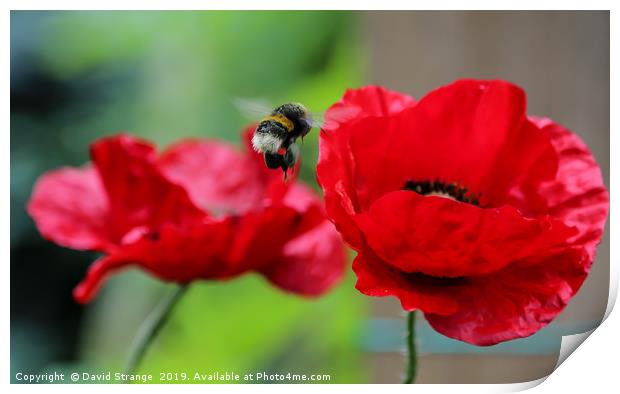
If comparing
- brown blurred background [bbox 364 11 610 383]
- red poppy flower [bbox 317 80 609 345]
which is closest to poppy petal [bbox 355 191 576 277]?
red poppy flower [bbox 317 80 609 345]

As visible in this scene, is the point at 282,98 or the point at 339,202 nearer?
the point at 339,202

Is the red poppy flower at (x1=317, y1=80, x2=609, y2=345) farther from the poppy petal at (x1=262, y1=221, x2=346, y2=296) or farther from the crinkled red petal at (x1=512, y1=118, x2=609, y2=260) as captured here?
the poppy petal at (x1=262, y1=221, x2=346, y2=296)

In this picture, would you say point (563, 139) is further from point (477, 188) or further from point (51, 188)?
point (51, 188)

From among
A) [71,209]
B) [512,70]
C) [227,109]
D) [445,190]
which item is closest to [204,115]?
[227,109]

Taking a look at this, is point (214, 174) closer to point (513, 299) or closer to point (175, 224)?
point (175, 224)

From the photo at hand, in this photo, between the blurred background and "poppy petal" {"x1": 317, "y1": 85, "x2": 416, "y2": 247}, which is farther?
the blurred background

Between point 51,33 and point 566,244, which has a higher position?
point 566,244
